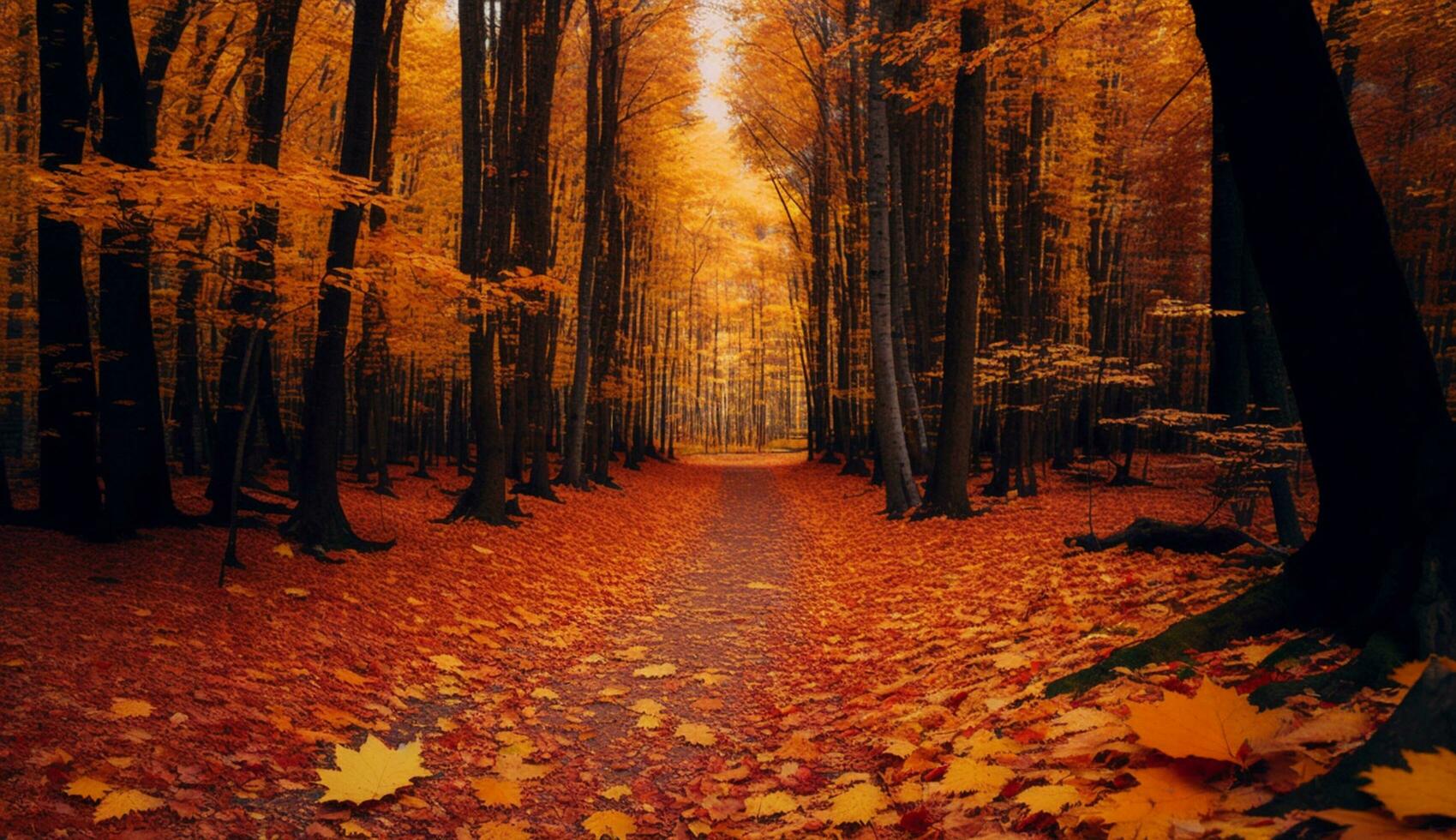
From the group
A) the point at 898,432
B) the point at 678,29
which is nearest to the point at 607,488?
the point at 898,432

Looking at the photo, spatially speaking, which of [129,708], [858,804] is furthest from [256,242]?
[858,804]

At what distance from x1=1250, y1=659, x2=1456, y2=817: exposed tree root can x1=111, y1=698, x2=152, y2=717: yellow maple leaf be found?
16.3 ft

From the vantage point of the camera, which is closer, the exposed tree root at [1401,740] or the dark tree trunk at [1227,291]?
the exposed tree root at [1401,740]

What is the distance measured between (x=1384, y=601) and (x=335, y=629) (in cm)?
671

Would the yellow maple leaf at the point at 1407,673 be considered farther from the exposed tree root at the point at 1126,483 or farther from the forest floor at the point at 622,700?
the exposed tree root at the point at 1126,483

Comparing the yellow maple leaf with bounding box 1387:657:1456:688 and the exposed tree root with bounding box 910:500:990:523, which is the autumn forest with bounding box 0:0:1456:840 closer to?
the yellow maple leaf with bounding box 1387:657:1456:688

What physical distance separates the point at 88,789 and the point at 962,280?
10.9 metres

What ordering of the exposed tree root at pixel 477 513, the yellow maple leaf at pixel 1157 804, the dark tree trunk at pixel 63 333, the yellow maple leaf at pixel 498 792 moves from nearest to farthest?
1. the yellow maple leaf at pixel 1157 804
2. the yellow maple leaf at pixel 498 792
3. the dark tree trunk at pixel 63 333
4. the exposed tree root at pixel 477 513

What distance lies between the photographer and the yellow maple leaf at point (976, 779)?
2688 millimetres

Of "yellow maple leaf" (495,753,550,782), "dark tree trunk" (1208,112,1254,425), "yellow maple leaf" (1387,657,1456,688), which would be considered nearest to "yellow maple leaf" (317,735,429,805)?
"yellow maple leaf" (495,753,550,782)

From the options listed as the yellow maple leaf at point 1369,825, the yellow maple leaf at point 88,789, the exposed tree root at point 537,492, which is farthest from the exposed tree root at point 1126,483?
the yellow maple leaf at point 88,789

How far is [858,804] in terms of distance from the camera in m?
3.06

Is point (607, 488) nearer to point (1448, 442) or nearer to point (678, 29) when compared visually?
point (678, 29)

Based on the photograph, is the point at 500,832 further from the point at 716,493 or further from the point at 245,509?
the point at 716,493
